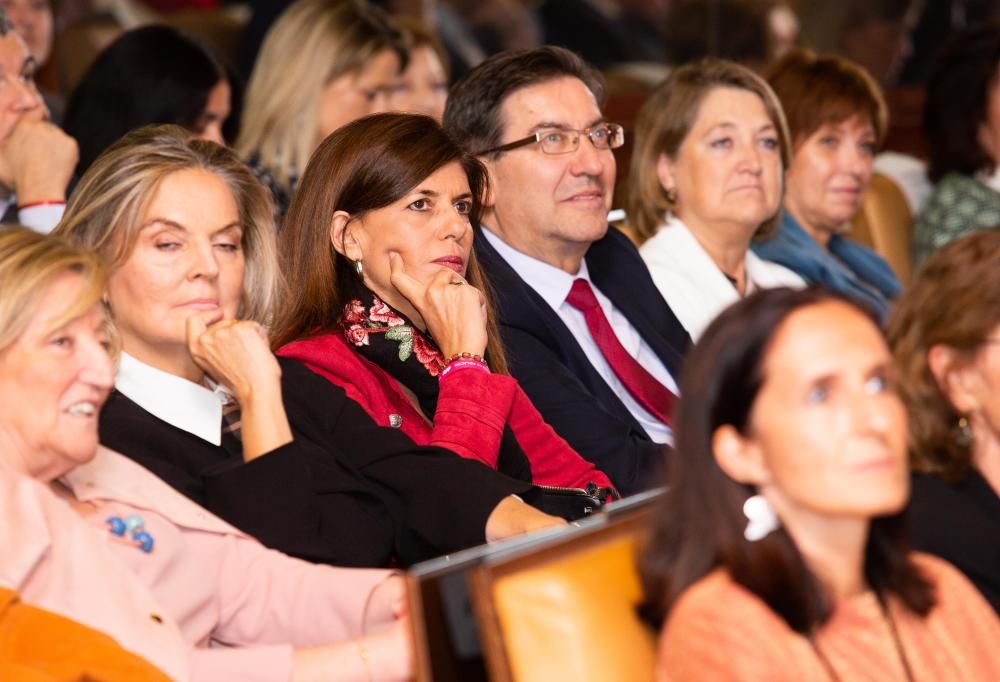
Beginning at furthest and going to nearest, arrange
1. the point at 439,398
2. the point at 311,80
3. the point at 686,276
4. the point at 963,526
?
the point at 311,80 < the point at 686,276 < the point at 439,398 < the point at 963,526

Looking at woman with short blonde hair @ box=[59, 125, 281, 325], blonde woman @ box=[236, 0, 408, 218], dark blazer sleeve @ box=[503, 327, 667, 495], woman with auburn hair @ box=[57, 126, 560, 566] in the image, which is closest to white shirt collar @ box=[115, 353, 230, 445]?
woman with auburn hair @ box=[57, 126, 560, 566]

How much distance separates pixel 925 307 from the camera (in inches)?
92.6

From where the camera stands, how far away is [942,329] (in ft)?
7.61

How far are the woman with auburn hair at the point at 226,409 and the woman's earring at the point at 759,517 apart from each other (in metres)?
0.72

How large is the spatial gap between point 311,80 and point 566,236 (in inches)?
55.1

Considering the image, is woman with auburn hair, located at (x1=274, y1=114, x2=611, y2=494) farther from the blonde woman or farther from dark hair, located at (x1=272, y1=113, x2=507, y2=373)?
the blonde woman

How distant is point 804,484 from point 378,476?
96 cm

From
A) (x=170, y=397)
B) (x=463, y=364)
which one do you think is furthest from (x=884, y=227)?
(x=170, y=397)

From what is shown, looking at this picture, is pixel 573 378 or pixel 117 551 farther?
pixel 573 378

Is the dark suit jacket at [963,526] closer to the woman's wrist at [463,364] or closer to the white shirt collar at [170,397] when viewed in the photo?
the woman's wrist at [463,364]

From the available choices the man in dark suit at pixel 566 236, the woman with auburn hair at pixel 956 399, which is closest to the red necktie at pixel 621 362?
the man in dark suit at pixel 566 236

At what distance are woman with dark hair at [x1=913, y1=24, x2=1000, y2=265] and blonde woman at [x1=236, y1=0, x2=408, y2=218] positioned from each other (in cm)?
161

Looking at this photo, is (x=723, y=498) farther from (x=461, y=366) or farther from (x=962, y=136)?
(x=962, y=136)

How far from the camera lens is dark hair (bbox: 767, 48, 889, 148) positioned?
424 centimetres
